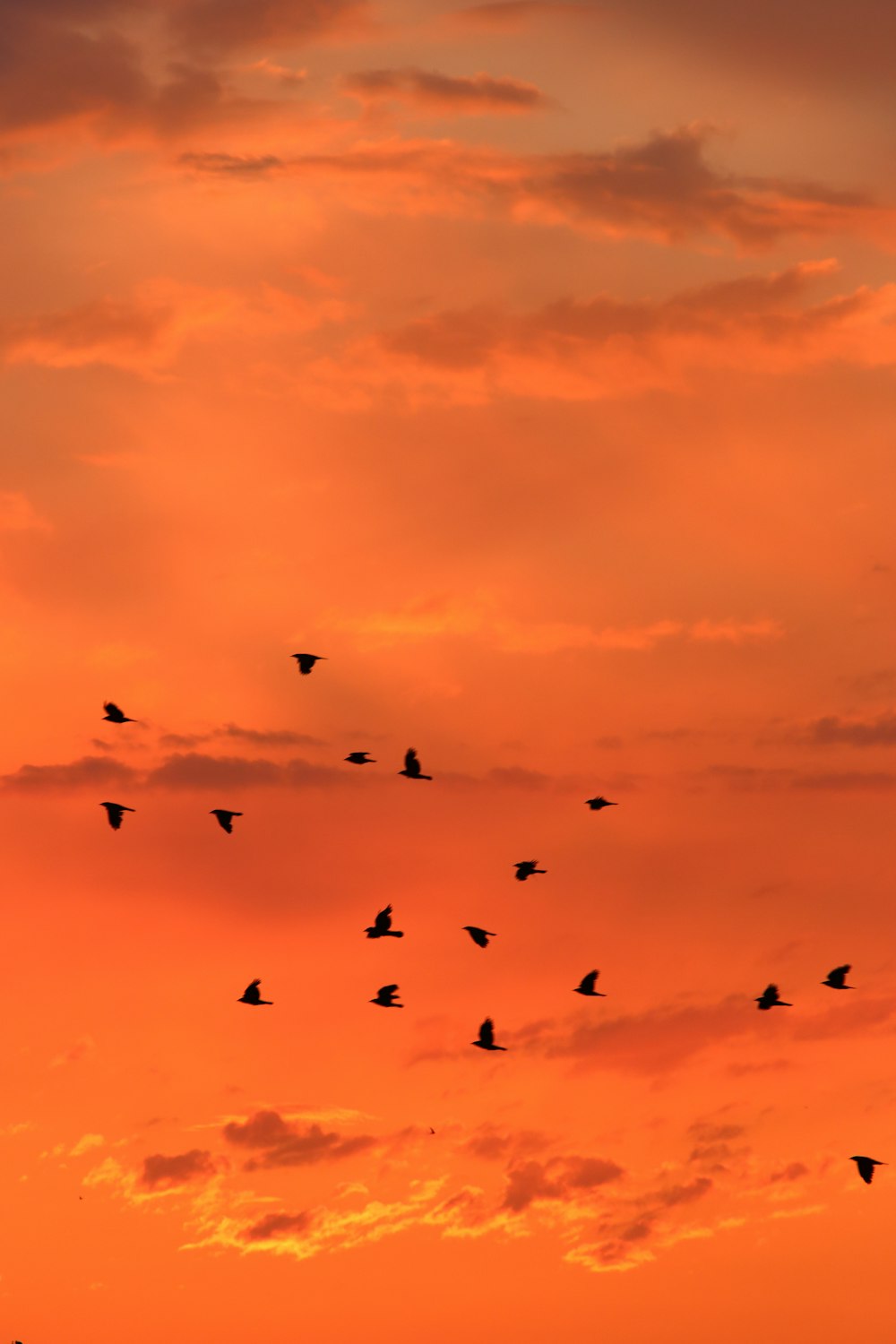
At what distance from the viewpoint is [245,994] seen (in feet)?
427

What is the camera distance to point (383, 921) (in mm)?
122188

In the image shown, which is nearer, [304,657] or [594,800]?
[304,657]

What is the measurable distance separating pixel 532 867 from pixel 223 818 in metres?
19.6

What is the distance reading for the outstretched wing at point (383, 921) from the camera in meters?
122

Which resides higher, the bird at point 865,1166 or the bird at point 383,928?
the bird at point 383,928

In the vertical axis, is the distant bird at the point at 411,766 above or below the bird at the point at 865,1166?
above

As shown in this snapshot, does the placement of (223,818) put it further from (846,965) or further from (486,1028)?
(846,965)

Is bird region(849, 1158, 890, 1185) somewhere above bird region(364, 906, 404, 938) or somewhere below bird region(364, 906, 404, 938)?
below

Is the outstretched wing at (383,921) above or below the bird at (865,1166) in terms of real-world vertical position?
above

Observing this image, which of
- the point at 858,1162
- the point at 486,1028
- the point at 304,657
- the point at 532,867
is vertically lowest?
the point at 858,1162

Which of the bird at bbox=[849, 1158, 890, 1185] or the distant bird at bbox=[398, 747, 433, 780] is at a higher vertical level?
the distant bird at bbox=[398, 747, 433, 780]

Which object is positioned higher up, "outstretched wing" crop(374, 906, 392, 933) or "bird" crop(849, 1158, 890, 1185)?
"outstretched wing" crop(374, 906, 392, 933)

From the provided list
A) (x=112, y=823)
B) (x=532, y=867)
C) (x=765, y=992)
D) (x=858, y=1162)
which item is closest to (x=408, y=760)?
(x=532, y=867)

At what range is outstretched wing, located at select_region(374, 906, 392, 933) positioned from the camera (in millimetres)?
121500
